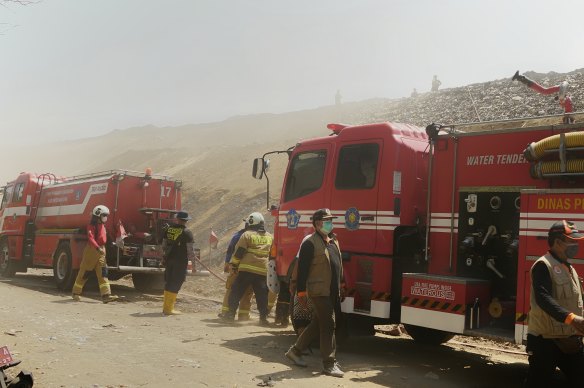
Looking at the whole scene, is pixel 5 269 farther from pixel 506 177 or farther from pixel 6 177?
pixel 6 177

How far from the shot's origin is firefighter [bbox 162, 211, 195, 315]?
10914 mm

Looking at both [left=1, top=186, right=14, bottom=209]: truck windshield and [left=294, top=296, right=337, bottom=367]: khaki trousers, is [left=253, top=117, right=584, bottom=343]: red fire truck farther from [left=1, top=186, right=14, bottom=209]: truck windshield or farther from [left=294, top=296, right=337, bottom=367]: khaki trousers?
[left=1, top=186, right=14, bottom=209]: truck windshield

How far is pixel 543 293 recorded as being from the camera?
4883 millimetres

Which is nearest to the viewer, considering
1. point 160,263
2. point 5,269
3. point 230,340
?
point 230,340

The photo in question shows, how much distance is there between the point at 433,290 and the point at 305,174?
2925 millimetres

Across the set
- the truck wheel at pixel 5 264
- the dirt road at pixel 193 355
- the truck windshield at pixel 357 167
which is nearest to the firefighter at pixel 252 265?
the dirt road at pixel 193 355

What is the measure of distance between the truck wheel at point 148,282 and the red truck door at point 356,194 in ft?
26.7

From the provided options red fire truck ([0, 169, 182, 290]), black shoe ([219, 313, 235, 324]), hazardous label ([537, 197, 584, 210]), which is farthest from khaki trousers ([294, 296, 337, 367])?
red fire truck ([0, 169, 182, 290])

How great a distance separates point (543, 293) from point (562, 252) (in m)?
0.44

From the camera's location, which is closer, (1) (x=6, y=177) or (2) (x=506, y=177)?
(2) (x=506, y=177)

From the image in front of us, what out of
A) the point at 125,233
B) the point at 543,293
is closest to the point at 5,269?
the point at 125,233

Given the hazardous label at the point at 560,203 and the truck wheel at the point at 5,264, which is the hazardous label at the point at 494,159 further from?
the truck wheel at the point at 5,264

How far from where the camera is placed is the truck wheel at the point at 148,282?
600 inches

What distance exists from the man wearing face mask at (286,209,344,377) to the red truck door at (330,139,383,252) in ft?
2.81
